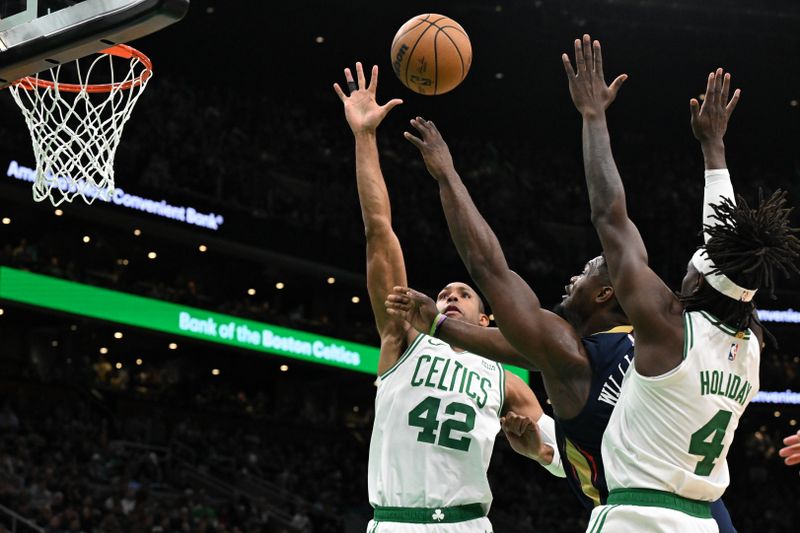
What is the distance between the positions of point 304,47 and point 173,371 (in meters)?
7.97

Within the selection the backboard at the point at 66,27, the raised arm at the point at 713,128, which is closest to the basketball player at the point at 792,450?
the raised arm at the point at 713,128

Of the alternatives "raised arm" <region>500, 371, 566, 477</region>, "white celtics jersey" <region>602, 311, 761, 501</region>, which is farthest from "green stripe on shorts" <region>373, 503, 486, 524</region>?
"white celtics jersey" <region>602, 311, 761, 501</region>

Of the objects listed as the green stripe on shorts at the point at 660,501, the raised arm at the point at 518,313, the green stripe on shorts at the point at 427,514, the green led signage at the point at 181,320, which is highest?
the green led signage at the point at 181,320

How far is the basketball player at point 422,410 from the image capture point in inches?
204

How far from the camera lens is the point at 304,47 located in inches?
979

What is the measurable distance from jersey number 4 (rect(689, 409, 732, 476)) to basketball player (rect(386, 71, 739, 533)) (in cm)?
37

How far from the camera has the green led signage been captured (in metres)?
18.3

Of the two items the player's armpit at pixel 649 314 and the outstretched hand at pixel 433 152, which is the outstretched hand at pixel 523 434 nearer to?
the outstretched hand at pixel 433 152

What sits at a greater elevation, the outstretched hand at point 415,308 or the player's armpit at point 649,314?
the outstretched hand at point 415,308

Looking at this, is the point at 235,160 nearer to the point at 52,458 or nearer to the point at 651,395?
the point at 52,458

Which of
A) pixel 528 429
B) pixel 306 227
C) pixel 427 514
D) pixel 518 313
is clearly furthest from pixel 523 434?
pixel 306 227

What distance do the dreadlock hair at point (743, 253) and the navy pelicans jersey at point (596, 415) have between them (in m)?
0.47

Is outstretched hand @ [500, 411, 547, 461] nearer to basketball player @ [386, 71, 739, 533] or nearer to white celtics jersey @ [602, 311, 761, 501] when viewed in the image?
basketball player @ [386, 71, 739, 533]

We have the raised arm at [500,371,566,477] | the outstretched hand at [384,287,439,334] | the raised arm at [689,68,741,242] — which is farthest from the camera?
the raised arm at [500,371,566,477]
